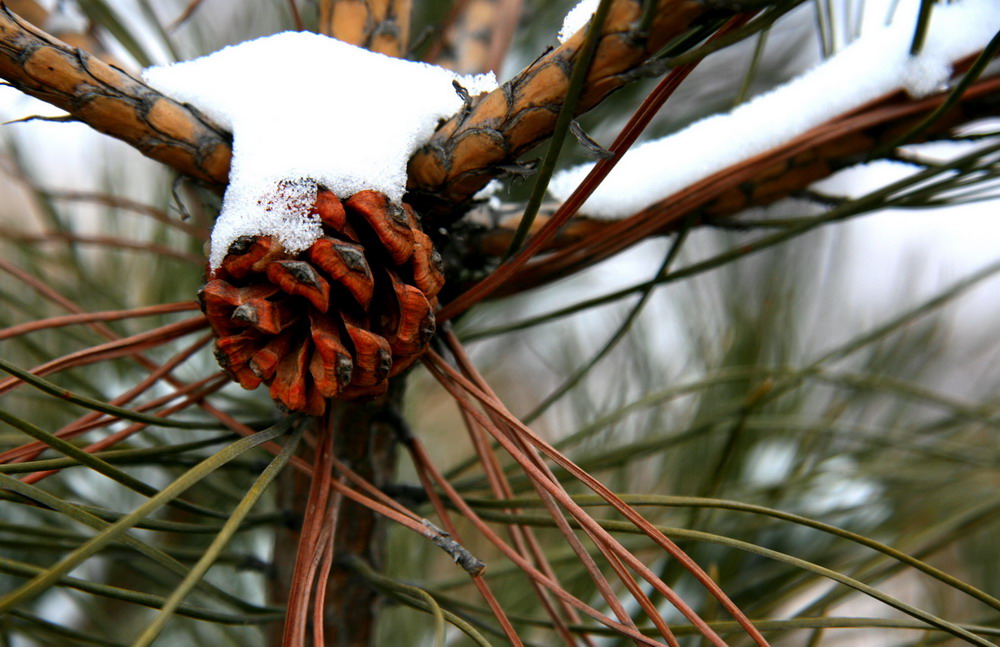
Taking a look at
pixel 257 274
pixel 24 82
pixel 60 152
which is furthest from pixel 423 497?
pixel 60 152

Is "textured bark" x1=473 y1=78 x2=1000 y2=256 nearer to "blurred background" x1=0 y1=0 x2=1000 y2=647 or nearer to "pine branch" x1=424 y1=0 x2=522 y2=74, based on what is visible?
"blurred background" x1=0 y1=0 x2=1000 y2=647

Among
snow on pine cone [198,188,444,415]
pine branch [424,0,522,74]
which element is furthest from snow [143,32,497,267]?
pine branch [424,0,522,74]

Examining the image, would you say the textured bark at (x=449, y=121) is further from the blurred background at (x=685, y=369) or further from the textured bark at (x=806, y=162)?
the blurred background at (x=685, y=369)

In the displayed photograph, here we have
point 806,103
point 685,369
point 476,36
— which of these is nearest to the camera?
point 806,103

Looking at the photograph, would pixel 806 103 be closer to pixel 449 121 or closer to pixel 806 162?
pixel 806 162

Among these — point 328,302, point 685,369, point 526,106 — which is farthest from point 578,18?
point 685,369

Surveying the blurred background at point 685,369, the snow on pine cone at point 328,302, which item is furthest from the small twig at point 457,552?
the blurred background at point 685,369
